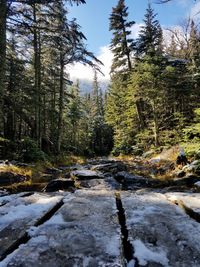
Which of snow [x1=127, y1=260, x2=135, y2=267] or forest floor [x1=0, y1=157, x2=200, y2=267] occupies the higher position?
forest floor [x1=0, y1=157, x2=200, y2=267]

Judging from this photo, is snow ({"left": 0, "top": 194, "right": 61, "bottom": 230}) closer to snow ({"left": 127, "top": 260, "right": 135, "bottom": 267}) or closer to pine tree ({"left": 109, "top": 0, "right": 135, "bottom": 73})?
snow ({"left": 127, "top": 260, "right": 135, "bottom": 267})

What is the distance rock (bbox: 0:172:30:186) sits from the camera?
8656 mm

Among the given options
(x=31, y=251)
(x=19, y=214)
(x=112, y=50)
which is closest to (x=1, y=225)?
(x=19, y=214)

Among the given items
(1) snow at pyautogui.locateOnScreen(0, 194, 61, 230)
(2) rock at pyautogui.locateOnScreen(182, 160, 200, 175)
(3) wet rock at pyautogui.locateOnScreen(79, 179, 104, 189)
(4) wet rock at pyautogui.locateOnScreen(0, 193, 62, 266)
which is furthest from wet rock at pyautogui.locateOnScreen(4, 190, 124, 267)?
(2) rock at pyautogui.locateOnScreen(182, 160, 200, 175)

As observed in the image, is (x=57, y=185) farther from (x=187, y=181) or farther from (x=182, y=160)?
(x=182, y=160)

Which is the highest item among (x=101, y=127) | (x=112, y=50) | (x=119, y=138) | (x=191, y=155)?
(x=112, y=50)

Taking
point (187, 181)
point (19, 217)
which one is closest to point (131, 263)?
point (19, 217)

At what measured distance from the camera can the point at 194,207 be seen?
3709mm

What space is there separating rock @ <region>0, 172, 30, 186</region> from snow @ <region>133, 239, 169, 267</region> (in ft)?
22.3

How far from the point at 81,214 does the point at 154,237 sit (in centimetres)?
110

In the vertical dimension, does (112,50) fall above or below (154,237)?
above

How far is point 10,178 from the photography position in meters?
8.94

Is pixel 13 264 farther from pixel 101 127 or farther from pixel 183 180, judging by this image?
pixel 101 127

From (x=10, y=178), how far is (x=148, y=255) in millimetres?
7333
